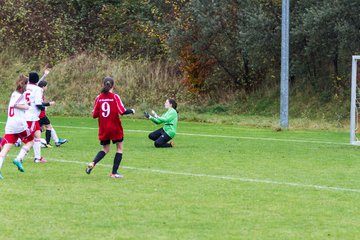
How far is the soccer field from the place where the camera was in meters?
10.8

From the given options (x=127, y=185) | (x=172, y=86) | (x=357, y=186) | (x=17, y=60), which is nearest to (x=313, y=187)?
(x=357, y=186)

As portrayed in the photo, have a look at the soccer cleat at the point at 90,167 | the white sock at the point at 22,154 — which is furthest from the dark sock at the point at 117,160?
the white sock at the point at 22,154

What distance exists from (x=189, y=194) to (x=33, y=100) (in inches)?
259

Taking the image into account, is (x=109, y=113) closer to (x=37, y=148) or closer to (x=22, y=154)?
(x=22, y=154)

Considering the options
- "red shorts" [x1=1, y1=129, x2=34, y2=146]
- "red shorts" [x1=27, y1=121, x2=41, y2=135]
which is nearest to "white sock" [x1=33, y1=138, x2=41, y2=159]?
"red shorts" [x1=27, y1=121, x2=41, y2=135]

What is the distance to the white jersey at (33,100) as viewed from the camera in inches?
747

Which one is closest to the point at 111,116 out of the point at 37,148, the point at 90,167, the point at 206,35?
the point at 90,167

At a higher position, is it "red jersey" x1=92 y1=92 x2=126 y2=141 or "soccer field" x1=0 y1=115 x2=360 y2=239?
"red jersey" x1=92 y1=92 x2=126 y2=141

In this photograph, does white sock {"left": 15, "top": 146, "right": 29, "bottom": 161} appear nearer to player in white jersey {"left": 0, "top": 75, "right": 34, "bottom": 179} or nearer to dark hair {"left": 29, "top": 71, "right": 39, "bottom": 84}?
player in white jersey {"left": 0, "top": 75, "right": 34, "bottom": 179}

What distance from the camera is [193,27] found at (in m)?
41.7

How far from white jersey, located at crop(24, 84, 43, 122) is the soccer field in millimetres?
1074

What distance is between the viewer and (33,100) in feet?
63.8

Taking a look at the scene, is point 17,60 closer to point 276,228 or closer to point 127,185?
point 127,185

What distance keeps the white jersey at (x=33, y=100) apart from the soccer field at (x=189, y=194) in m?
1.07
